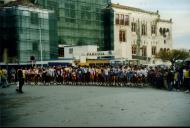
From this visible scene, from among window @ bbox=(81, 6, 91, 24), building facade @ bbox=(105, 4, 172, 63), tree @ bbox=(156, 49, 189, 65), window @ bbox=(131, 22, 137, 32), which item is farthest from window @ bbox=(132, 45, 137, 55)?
window @ bbox=(81, 6, 91, 24)

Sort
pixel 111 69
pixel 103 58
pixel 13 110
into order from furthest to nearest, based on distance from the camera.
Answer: pixel 103 58 → pixel 111 69 → pixel 13 110

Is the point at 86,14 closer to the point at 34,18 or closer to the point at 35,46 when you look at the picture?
the point at 34,18

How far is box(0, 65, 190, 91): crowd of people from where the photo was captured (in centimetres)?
3259

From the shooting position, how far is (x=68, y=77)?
1684 inches

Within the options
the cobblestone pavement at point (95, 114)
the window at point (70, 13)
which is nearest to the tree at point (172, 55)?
the window at point (70, 13)

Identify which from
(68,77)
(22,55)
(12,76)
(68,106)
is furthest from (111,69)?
(22,55)

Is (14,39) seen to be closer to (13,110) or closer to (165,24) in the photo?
(165,24)

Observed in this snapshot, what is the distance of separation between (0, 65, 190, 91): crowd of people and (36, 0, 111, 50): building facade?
1392 inches

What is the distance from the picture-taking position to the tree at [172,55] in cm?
9736

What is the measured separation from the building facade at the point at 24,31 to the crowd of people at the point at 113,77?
81.3ft

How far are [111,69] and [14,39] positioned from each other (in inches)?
1371

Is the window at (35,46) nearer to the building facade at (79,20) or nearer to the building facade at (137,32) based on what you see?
the building facade at (79,20)

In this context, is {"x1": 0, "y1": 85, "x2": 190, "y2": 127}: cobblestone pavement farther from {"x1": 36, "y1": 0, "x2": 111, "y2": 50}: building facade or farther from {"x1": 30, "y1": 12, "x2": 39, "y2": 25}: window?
{"x1": 36, "y1": 0, "x2": 111, "y2": 50}: building facade

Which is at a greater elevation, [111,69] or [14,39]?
[14,39]
